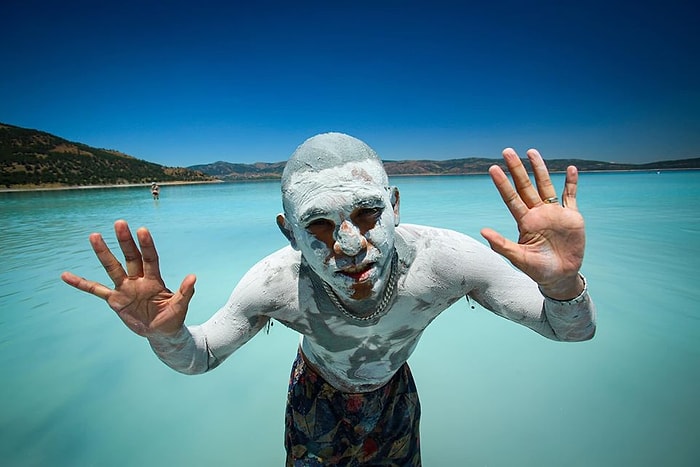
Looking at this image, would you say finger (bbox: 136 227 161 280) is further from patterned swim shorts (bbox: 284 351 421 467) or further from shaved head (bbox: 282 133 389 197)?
patterned swim shorts (bbox: 284 351 421 467)

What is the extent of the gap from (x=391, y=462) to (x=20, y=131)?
281 feet

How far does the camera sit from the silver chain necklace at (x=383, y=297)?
1.60m

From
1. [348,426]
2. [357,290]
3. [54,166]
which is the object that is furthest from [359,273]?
[54,166]

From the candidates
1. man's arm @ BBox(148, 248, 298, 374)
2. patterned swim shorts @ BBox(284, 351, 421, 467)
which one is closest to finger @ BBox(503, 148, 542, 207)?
man's arm @ BBox(148, 248, 298, 374)

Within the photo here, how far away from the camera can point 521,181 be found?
4.42ft

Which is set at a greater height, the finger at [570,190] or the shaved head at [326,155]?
the shaved head at [326,155]

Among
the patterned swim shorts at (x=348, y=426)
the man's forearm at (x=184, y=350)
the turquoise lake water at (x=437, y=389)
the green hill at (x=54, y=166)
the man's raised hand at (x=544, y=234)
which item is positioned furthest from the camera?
the green hill at (x=54, y=166)

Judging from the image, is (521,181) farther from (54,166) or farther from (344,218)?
(54,166)

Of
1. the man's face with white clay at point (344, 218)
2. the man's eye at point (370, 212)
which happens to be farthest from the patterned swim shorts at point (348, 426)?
the man's eye at point (370, 212)

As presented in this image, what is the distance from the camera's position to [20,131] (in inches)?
2534

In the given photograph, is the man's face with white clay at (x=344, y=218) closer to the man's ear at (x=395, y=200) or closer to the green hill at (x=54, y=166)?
the man's ear at (x=395, y=200)

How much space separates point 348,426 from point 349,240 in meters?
1.12

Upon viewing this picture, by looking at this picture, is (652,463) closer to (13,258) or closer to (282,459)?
(282,459)

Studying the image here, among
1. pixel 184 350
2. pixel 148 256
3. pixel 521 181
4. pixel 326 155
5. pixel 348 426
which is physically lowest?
pixel 348 426
